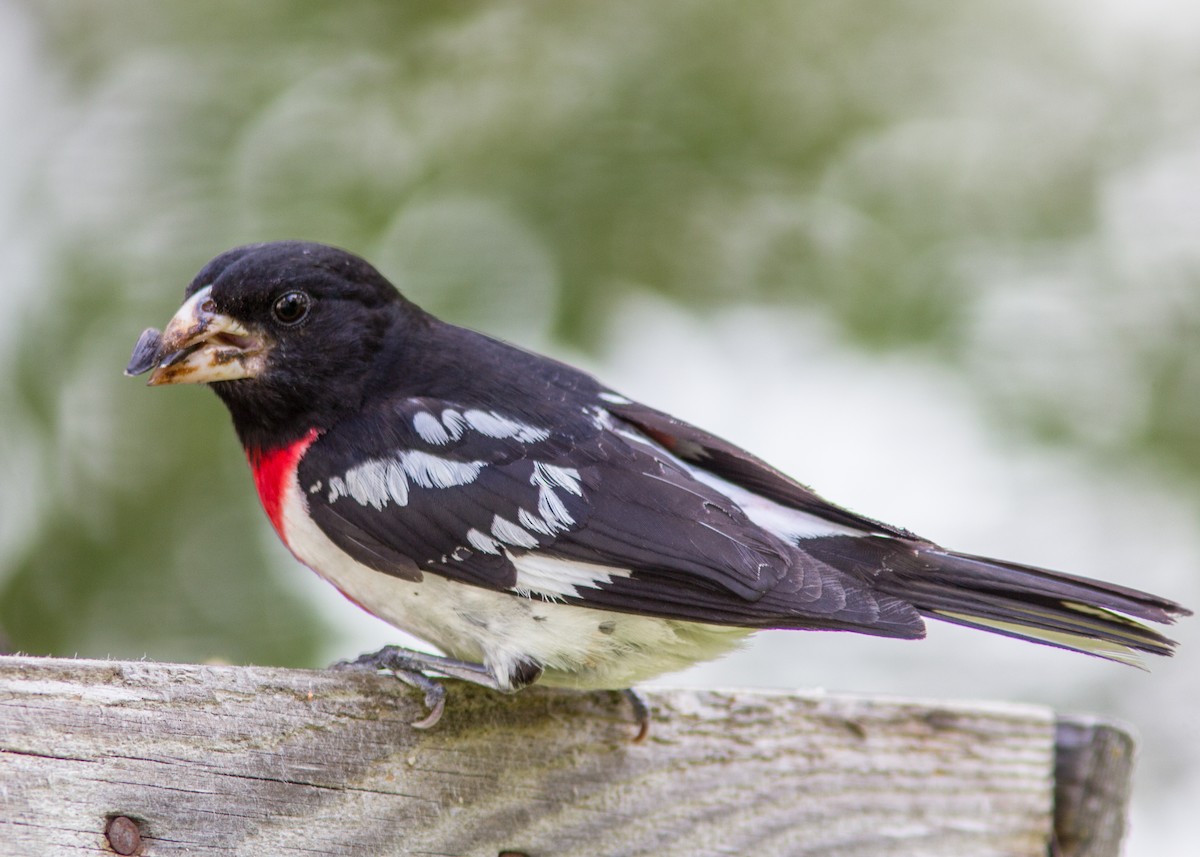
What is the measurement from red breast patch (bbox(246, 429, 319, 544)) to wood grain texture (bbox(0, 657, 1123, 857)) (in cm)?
63

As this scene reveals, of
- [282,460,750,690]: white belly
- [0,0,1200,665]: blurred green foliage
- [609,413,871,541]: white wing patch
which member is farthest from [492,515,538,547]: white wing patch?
[0,0,1200,665]: blurred green foliage

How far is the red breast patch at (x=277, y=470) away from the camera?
2.79 meters

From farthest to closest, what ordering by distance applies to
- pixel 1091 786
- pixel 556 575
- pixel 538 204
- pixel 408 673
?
pixel 538 204
pixel 1091 786
pixel 556 575
pixel 408 673

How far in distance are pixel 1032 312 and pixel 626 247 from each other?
1.43 m

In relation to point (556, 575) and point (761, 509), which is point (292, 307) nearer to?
point (556, 575)

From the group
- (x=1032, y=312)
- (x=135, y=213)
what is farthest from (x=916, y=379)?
(x=135, y=213)

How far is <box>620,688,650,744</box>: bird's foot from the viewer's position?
106 inches

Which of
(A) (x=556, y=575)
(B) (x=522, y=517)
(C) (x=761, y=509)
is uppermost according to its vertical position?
Answer: (C) (x=761, y=509)

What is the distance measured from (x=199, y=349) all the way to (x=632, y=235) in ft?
7.14

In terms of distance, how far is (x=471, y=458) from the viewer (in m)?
2.71

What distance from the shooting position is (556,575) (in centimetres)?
252

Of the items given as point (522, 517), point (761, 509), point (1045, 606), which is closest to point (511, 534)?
point (522, 517)

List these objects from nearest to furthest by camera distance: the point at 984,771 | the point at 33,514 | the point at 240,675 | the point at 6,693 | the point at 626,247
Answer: the point at 6,693 < the point at 240,675 < the point at 984,771 < the point at 33,514 < the point at 626,247

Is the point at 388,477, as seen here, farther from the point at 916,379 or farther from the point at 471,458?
the point at 916,379
